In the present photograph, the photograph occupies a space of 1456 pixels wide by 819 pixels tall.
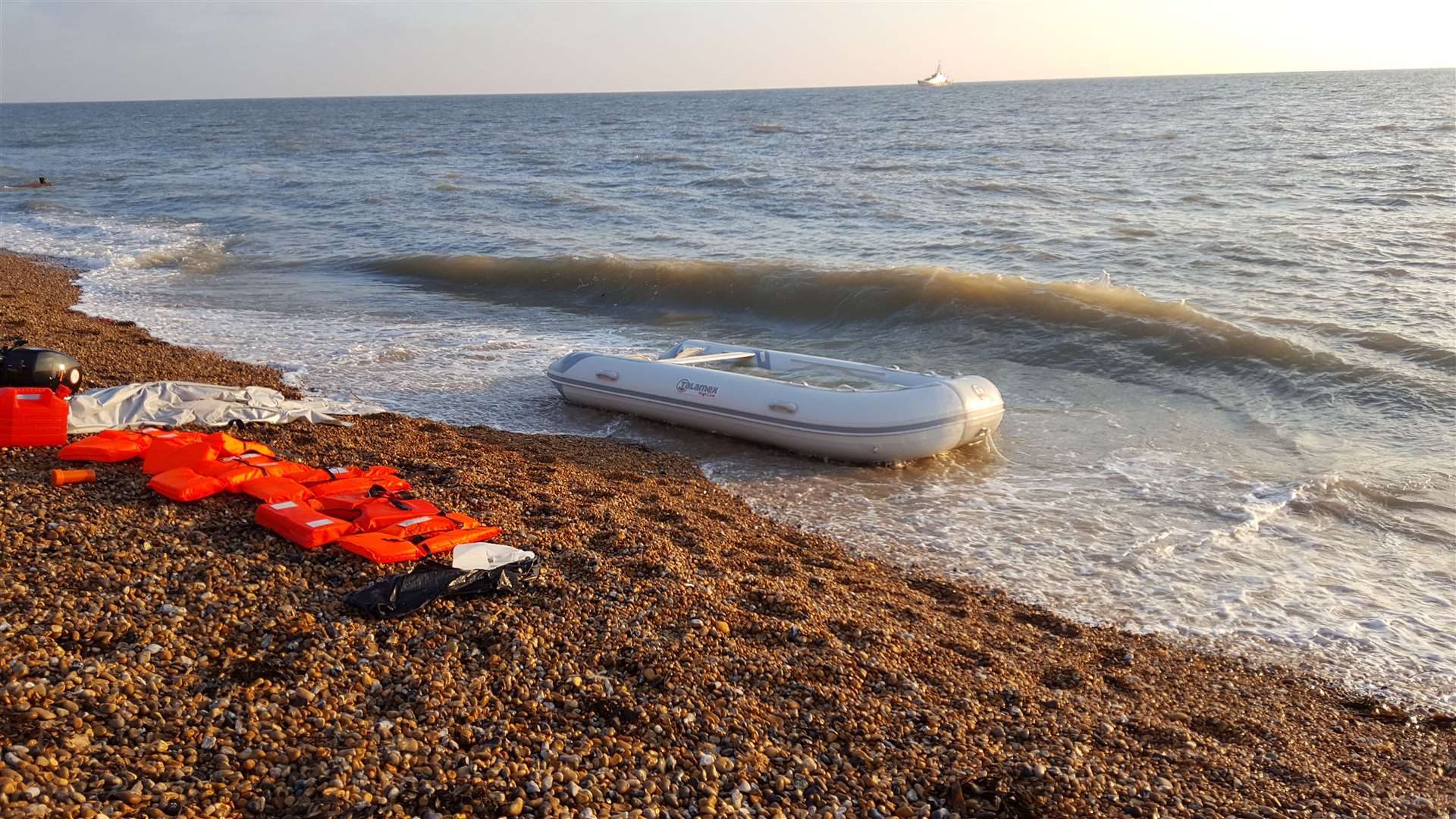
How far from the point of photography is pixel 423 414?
833 centimetres

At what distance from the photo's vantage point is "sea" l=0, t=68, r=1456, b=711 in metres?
6.02

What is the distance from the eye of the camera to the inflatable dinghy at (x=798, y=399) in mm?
7367

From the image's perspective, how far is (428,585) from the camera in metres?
4.18

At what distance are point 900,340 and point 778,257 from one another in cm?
416

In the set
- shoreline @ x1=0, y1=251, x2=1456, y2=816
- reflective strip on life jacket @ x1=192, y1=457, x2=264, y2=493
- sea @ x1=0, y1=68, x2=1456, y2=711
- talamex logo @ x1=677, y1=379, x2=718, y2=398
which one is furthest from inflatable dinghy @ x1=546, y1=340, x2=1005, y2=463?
reflective strip on life jacket @ x1=192, y1=457, x2=264, y2=493

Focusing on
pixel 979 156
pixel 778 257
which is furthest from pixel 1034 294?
pixel 979 156

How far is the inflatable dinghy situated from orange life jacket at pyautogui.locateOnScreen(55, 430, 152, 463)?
3772mm

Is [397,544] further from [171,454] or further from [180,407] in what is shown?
[180,407]

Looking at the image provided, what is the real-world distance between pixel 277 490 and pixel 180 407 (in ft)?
7.69

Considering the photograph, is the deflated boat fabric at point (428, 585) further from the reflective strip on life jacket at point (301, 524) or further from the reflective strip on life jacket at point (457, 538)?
the reflective strip on life jacket at point (301, 524)

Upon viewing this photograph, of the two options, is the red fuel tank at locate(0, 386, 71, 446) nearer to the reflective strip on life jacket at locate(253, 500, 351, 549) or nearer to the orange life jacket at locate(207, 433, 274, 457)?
the orange life jacket at locate(207, 433, 274, 457)

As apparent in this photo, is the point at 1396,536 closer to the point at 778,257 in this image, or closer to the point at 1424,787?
the point at 1424,787

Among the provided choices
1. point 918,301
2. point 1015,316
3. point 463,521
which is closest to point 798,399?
point 463,521

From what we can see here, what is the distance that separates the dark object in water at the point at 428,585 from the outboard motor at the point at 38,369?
3.99 m
